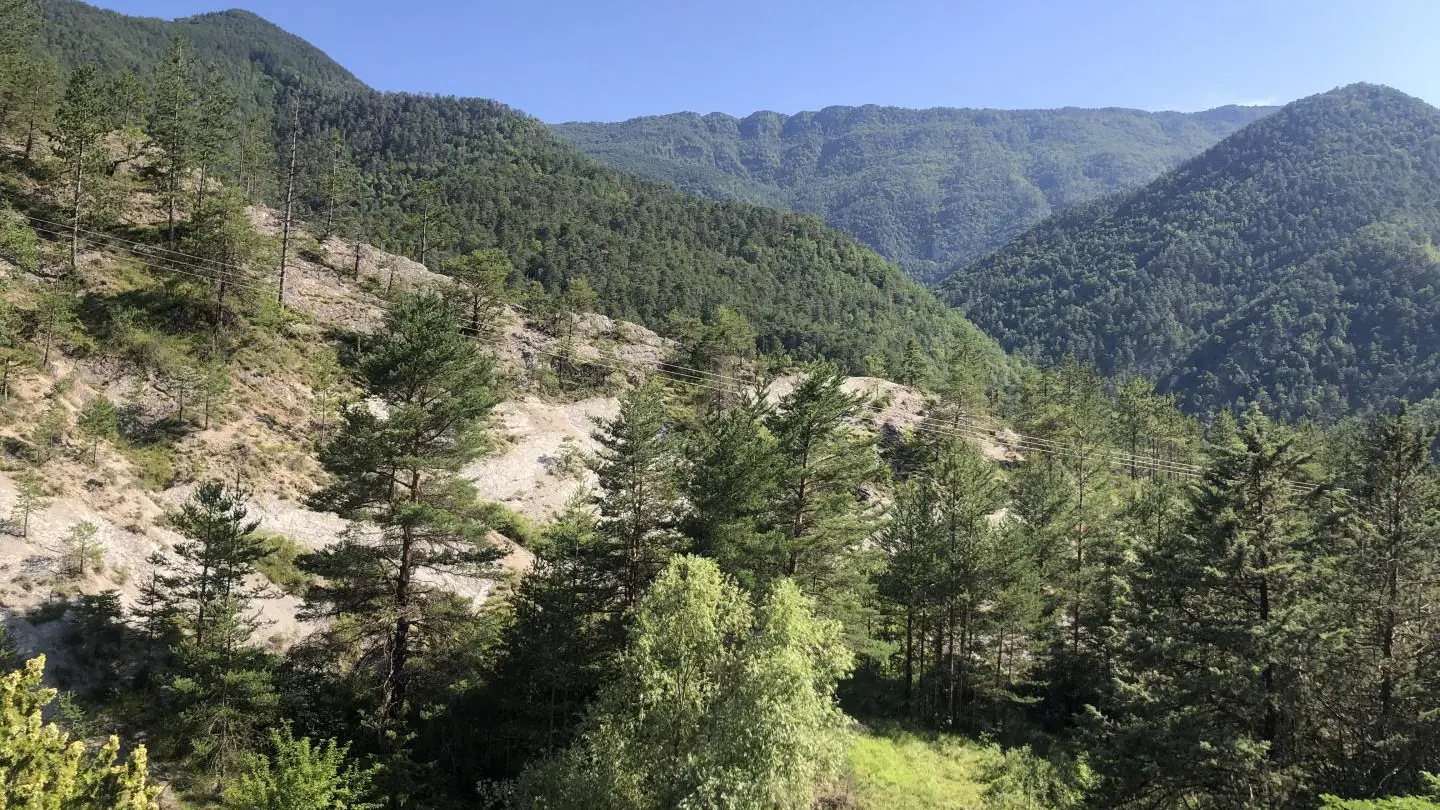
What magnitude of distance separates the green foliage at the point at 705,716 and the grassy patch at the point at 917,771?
6394 mm

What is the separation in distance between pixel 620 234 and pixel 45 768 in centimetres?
15260

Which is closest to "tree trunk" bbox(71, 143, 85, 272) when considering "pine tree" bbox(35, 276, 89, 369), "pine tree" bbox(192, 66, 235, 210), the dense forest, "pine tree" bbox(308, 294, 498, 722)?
the dense forest

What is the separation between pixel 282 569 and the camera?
2758cm

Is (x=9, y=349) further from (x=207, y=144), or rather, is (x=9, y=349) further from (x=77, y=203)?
(x=207, y=144)

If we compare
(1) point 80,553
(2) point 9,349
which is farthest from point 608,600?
(2) point 9,349

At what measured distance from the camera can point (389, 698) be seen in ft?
67.6

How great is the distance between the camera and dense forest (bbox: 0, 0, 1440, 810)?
16688 mm

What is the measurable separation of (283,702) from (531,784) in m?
7.89

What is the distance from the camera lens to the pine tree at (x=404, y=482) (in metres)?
20.3

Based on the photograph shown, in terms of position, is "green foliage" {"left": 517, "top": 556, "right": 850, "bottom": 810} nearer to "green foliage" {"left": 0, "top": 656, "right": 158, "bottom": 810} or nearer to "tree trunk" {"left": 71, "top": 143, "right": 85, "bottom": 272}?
"green foliage" {"left": 0, "top": 656, "right": 158, "bottom": 810}

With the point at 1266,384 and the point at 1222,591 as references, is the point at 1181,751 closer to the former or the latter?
the point at 1222,591

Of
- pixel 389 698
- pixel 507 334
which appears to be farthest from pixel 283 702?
pixel 507 334

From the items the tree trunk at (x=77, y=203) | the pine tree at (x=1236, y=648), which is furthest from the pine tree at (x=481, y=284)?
the pine tree at (x=1236, y=648)

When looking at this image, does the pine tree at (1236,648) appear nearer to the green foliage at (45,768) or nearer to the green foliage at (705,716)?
the green foliage at (705,716)
